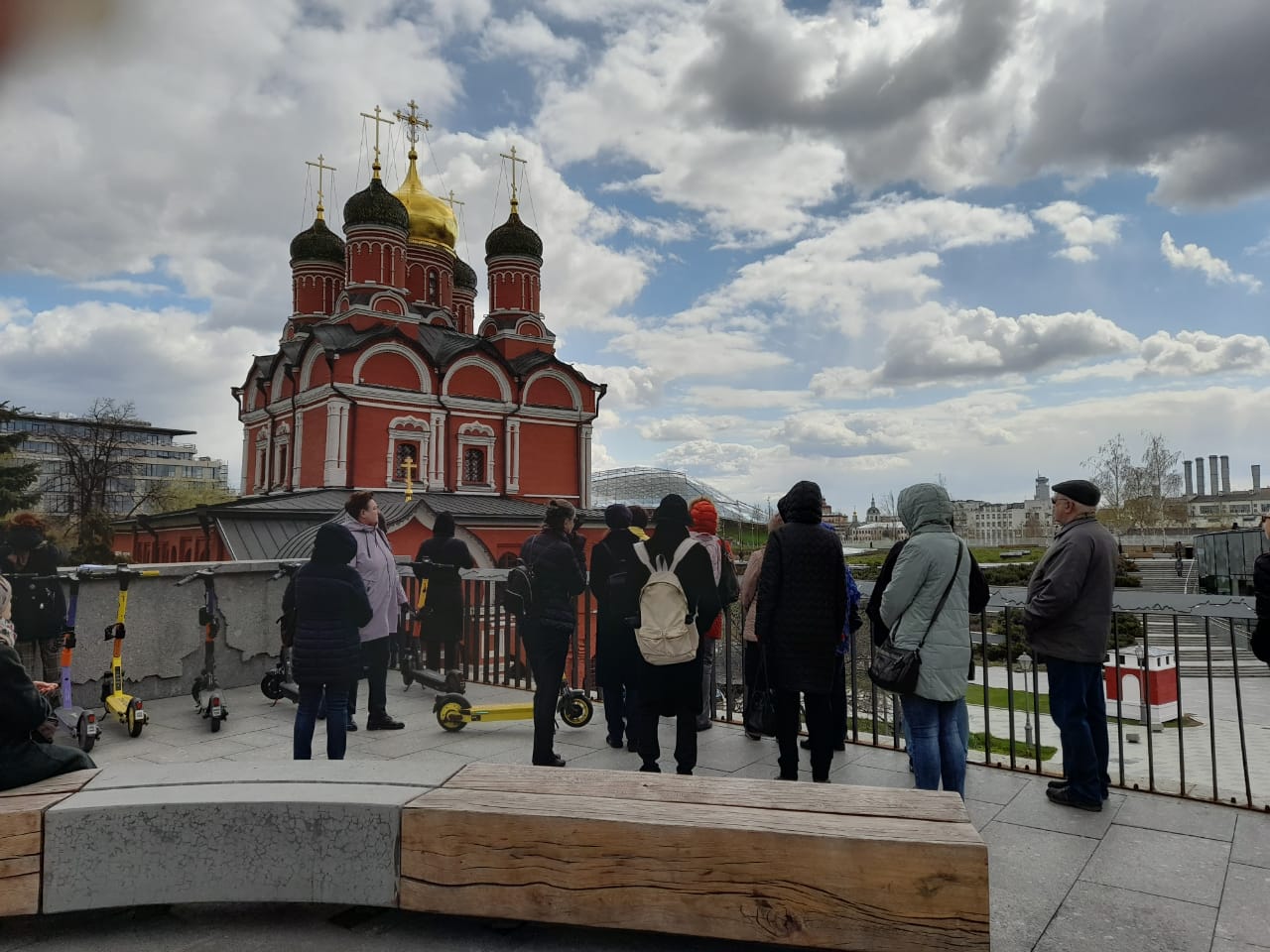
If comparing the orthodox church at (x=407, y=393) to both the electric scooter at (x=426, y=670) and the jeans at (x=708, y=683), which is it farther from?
the jeans at (x=708, y=683)

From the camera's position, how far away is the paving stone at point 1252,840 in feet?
11.9

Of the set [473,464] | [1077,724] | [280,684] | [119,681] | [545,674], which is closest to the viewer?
[1077,724]

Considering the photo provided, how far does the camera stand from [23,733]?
3172 millimetres

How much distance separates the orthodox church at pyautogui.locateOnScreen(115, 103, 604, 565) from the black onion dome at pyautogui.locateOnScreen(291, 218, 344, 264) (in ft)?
0.20

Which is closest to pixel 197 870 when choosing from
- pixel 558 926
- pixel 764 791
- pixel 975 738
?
pixel 558 926

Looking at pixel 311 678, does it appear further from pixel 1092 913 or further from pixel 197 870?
pixel 1092 913

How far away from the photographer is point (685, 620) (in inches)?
180

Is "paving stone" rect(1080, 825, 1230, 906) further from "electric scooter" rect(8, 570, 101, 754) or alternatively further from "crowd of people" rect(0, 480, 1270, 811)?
"electric scooter" rect(8, 570, 101, 754)

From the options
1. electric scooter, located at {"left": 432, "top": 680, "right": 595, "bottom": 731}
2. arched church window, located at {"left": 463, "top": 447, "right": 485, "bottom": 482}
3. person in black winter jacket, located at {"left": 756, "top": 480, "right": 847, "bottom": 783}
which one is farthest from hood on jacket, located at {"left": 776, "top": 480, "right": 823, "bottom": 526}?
arched church window, located at {"left": 463, "top": 447, "right": 485, "bottom": 482}

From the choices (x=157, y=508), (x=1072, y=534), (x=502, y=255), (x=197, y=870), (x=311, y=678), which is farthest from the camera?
(x=157, y=508)

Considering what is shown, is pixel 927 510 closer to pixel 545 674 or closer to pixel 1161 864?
pixel 1161 864

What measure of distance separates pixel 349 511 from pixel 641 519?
245 centimetres

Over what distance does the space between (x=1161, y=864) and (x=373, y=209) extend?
1207 inches

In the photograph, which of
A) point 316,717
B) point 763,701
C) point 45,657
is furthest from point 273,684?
point 763,701
